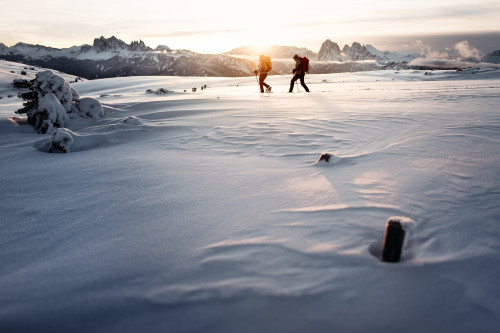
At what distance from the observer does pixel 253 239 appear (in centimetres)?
148

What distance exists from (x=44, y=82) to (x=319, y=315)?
20.2 ft

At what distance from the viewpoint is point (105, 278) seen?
125 centimetres

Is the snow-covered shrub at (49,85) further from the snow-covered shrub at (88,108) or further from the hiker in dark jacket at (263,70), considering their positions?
the hiker in dark jacket at (263,70)

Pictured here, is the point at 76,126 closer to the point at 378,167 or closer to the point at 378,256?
the point at 378,167

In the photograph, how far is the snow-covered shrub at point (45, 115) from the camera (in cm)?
470

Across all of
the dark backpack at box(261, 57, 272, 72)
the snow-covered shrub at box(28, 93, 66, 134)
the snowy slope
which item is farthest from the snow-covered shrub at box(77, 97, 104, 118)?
the dark backpack at box(261, 57, 272, 72)

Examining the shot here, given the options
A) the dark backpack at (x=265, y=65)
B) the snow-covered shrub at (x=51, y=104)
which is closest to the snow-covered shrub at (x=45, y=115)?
the snow-covered shrub at (x=51, y=104)

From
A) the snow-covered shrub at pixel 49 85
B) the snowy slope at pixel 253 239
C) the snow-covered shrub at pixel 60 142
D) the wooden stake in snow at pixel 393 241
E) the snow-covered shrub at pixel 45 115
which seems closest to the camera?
the snowy slope at pixel 253 239

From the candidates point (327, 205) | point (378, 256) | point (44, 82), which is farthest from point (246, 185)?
point (44, 82)

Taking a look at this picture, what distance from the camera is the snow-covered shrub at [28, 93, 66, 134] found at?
470 centimetres

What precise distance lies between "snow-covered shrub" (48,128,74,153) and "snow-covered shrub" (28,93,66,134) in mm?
1558

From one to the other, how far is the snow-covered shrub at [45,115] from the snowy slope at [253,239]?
1628 mm

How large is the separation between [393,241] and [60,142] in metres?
3.68

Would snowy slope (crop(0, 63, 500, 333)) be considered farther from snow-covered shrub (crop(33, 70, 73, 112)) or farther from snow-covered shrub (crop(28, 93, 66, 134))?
snow-covered shrub (crop(33, 70, 73, 112))
